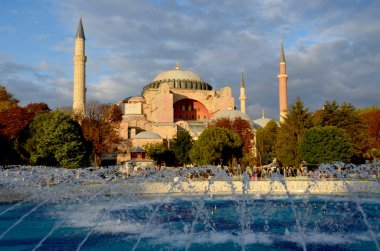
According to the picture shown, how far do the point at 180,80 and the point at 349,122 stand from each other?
31.4m

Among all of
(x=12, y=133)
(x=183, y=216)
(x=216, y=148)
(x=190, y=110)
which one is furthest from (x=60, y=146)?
(x=190, y=110)

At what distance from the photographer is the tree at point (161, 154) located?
120 ft

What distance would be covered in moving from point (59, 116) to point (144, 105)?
2775 centimetres

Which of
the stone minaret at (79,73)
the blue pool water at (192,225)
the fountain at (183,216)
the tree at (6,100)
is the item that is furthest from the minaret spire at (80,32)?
the blue pool water at (192,225)

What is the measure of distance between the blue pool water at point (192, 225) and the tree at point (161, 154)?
65.6 ft

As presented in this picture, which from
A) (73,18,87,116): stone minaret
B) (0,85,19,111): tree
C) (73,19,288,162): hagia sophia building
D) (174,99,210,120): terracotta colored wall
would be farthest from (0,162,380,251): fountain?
(174,99,210,120): terracotta colored wall

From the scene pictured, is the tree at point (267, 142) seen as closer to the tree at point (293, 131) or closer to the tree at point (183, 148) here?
the tree at point (183, 148)

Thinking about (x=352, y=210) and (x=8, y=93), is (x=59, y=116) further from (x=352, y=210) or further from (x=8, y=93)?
(x=352, y=210)

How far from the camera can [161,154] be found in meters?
36.8

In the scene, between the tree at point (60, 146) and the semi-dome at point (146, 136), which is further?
the semi-dome at point (146, 136)

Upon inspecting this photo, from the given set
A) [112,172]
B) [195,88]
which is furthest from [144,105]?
[112,172]

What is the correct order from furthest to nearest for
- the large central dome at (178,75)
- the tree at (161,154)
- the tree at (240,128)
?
the large central dome at (178,75) < the tree at (240,128) < the tree at (161,154)

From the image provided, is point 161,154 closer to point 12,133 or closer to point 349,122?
point 12,133

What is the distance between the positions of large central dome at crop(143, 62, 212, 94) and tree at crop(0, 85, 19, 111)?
22.9 metres
